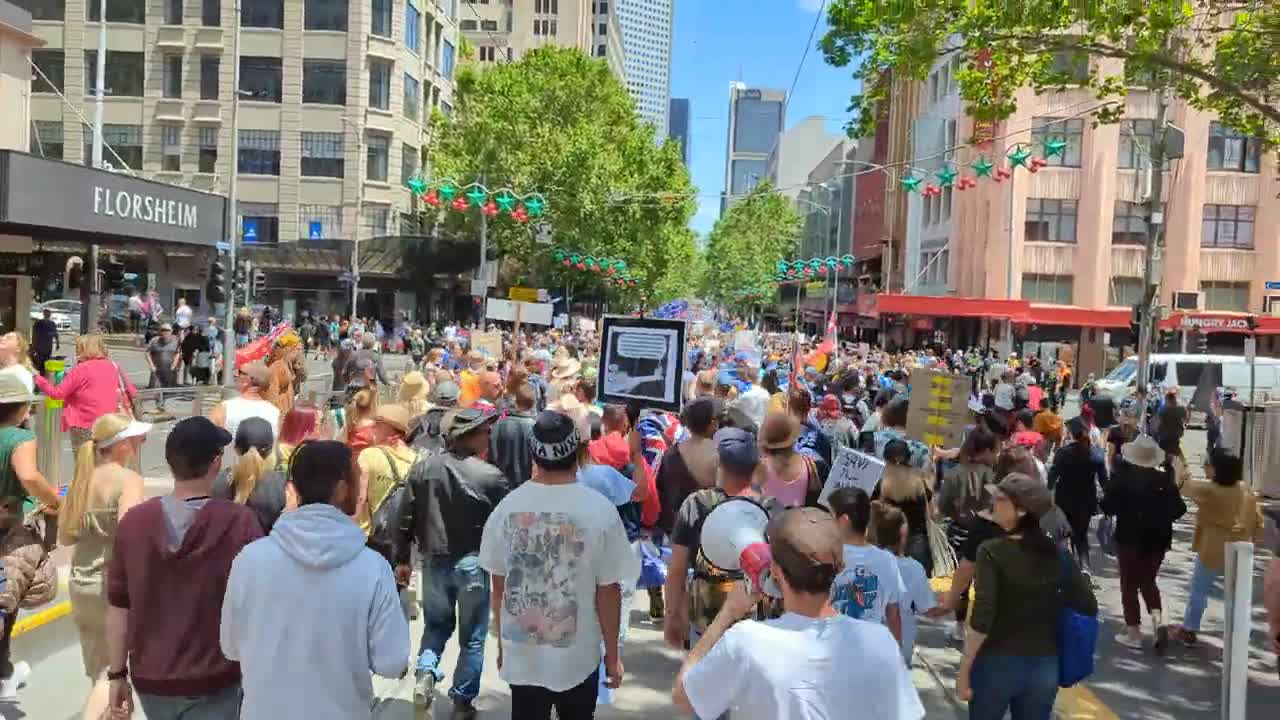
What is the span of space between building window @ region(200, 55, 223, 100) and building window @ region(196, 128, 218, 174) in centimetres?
145

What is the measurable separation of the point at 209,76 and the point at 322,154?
18.7ft

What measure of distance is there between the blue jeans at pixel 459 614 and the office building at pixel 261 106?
45639mm

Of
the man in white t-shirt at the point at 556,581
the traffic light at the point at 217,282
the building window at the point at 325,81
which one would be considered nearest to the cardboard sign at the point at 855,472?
the man in white t-shirt at the point at 556,581

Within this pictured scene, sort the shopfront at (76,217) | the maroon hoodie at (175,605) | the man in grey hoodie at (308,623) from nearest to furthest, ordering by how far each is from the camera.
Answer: the man in grey hoodie at (308,623)
the maroon hoodie at (175,605)
the shopfront at (76,217)

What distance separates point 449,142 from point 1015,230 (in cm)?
2533

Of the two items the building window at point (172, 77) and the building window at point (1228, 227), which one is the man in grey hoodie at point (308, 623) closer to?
the building window at point (1228, 227)

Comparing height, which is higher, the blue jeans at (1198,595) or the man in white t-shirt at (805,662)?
the man in white t-shirt at (805,662)

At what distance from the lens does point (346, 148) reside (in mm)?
49938

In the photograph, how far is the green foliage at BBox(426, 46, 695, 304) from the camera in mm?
49562

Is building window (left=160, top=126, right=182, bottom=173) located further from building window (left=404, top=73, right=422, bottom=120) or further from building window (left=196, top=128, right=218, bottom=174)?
building window (left=404, top=73, right=422, bottom=120)

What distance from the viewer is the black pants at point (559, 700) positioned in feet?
15.1

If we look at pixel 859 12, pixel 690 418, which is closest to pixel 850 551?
pixel 690 418

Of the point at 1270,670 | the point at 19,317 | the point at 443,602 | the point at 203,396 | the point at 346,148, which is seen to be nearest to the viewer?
the point at 443,602

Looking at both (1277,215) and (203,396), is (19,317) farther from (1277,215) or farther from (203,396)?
(1277,215)
